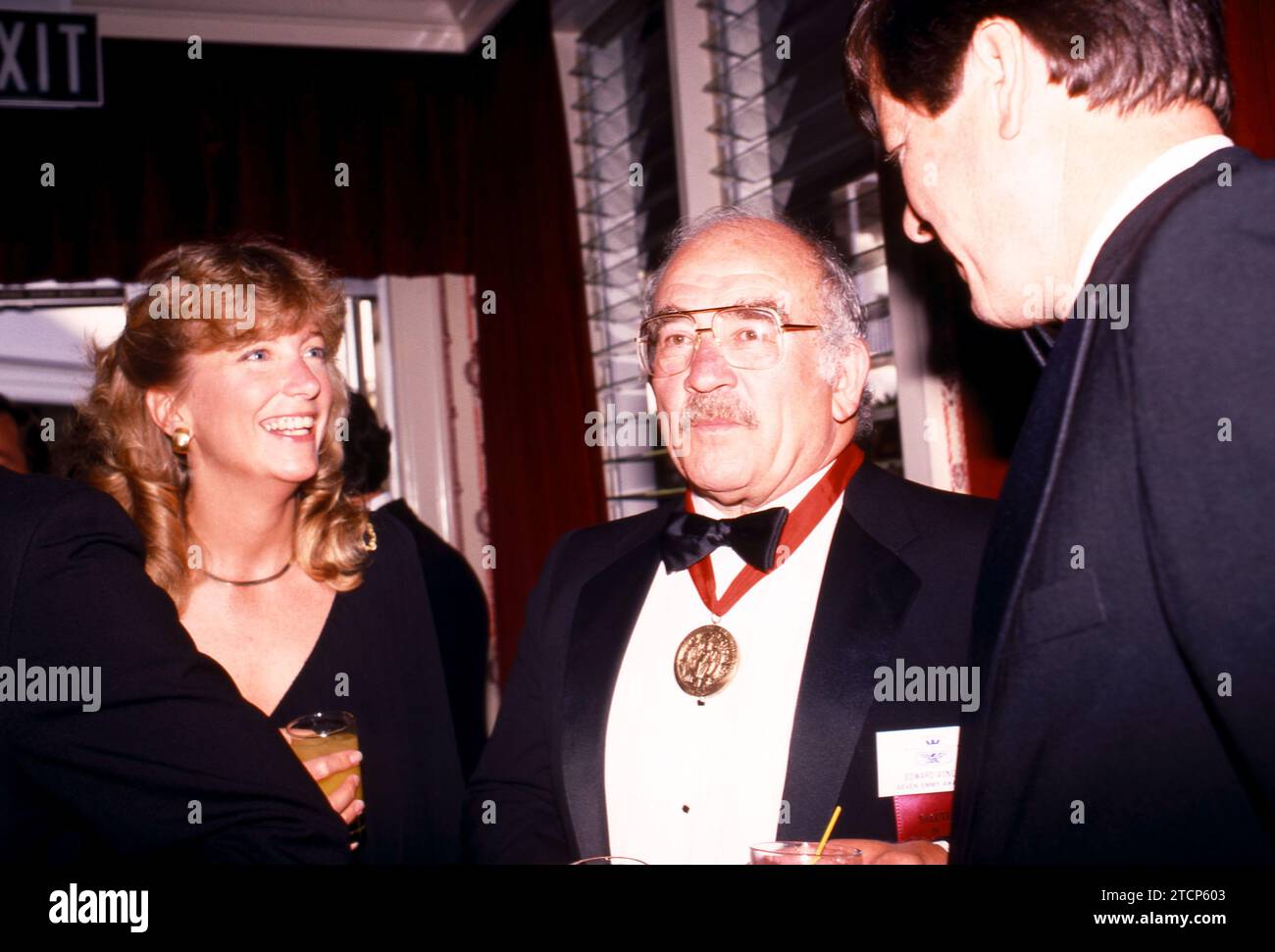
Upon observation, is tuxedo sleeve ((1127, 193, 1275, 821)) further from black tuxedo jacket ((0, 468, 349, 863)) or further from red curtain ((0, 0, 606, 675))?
red curtain ((0, 0, 606, 675))

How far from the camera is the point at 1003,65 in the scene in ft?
3.27

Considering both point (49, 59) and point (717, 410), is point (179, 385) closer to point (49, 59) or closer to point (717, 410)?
point (717, 410)

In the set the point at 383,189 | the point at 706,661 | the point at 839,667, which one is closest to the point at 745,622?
the point at 706,661

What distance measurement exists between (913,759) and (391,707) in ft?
3.62

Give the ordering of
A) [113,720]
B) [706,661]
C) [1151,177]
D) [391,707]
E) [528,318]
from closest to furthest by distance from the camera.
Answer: [1151,177] → [113,720] → [706,661] → [391,707] → [528,318]

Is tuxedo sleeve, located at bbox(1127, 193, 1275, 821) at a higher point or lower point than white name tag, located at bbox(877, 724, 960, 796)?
higher

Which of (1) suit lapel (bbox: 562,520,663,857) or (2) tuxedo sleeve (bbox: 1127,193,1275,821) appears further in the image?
(1) suit lapel (bbox: 562,520,663,857)

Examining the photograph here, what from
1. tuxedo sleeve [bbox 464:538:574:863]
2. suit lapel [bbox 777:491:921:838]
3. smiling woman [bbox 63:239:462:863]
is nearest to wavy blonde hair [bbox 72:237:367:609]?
smiling woman [bbox 63:239:462:863]


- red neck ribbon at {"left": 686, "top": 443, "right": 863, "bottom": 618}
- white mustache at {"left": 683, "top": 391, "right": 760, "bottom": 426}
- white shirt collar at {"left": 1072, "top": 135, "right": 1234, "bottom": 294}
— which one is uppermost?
white shirt collar at {"left": 1072, "top": 135, "right": 1234, "bottom": 294}

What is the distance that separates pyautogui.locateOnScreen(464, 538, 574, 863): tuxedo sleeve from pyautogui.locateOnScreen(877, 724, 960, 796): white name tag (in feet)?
1.87

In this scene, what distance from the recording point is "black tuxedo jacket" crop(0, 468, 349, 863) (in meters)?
1.08

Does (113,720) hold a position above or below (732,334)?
below

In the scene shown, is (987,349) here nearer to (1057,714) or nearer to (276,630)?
(1057,714)
